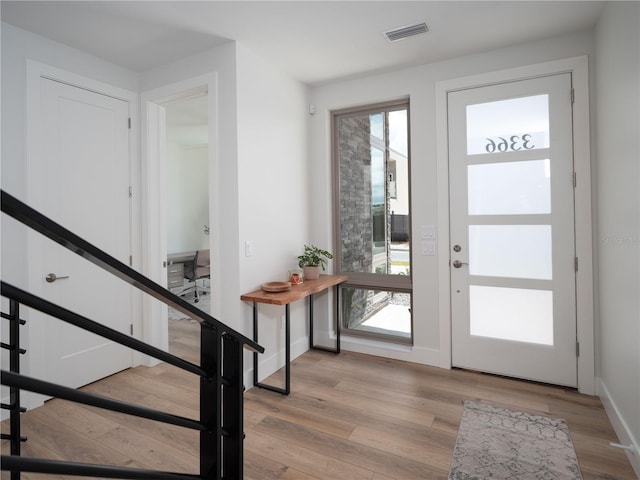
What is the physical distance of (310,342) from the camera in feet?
12.0

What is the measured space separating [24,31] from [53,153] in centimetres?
83

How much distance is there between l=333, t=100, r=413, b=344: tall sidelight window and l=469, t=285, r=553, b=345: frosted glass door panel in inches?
25.0

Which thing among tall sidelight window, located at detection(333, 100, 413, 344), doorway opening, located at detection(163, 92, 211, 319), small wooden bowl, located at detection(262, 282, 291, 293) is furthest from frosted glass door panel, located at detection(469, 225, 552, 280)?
doorway opening, located at detection(163, 92, 211, 319)

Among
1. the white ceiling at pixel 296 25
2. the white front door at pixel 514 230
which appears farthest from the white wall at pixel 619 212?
the white ceiling at pixel 296 25

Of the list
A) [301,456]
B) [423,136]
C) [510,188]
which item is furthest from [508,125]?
[301,456]

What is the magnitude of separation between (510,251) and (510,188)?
507mm

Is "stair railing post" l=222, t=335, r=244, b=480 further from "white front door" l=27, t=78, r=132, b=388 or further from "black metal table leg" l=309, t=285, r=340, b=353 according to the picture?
"black metal table leg" l=309, t=285, r=340, b=353

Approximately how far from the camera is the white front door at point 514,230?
9.00 ft

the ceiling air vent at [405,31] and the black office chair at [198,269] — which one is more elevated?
the ceiling air vent at [405,31]

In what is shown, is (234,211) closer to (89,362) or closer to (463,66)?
(89,362)

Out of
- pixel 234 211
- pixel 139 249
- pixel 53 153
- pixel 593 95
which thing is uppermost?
pixel 593 95

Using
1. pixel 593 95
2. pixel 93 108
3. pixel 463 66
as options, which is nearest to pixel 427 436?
pixel 593 95

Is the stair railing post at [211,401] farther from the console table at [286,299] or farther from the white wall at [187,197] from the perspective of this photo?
the white wall at [187,197]

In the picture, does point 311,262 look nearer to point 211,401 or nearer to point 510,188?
point 510,188
